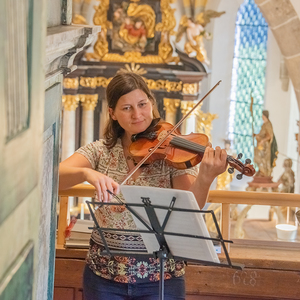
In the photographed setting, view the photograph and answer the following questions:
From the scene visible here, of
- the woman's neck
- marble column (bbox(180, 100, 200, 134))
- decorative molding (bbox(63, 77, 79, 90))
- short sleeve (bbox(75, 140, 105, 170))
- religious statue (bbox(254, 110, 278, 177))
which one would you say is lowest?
religious statue (bbox(254, 110, 278, 177))

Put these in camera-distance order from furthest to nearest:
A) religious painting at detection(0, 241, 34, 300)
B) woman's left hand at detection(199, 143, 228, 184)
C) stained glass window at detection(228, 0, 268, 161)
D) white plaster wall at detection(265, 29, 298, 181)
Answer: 1. stained glass window at detection(228, 0, 268, 161)
2. white plaster wall at detection(265, 29, 298, 181)
3. woman's left hand at detection(199, 143, 228, 184)
4. religious painting at detection(0, 241, 34, 300)

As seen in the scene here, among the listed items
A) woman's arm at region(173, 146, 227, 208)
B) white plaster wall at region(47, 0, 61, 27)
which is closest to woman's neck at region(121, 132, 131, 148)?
woman's arm at region(173, 146, 227, 208)

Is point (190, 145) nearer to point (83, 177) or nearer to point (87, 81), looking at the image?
point (83, 177)

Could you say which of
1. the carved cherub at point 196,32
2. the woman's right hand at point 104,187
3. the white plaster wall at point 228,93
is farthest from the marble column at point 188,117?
the woman's right hand at point 104,187

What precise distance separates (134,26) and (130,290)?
915 cm

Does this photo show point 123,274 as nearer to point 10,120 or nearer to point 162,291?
point 162,291

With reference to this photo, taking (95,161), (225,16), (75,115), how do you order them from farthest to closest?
1. (225,16)
2. (75,115)
3. (95,161)

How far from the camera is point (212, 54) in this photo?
11.9 m

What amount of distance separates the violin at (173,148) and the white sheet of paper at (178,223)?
31 cm

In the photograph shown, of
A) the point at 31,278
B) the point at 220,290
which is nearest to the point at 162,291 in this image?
the point at 31,278

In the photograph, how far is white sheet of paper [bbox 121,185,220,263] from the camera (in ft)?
5.58

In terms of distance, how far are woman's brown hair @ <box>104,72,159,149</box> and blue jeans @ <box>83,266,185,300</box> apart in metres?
0.50

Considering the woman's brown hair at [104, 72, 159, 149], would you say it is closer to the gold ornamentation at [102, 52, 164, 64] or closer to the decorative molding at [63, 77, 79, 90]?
the decorative molding at [63, 77, 79, 90]

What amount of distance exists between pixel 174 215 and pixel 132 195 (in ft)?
0.47
